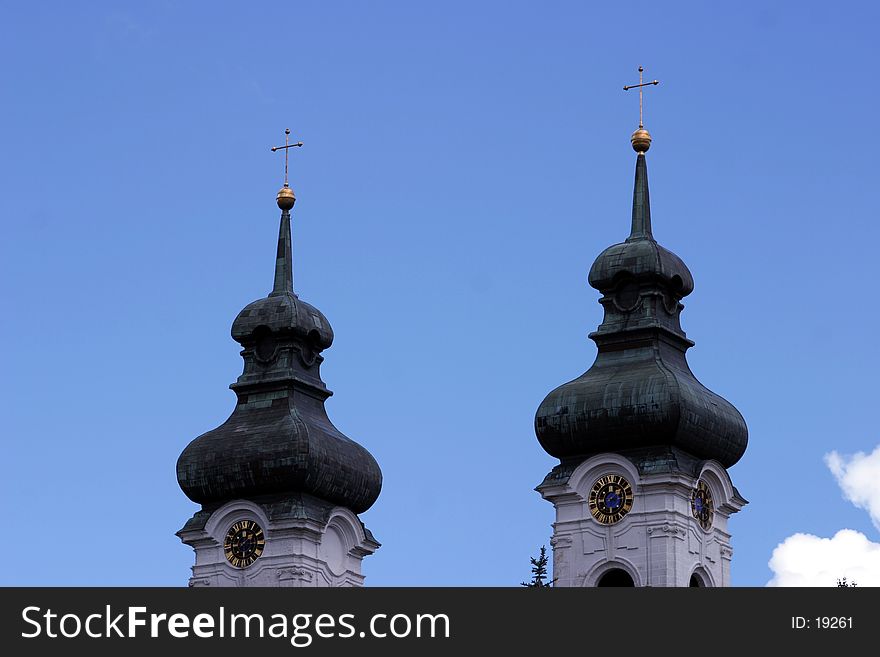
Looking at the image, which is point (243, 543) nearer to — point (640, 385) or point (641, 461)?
point (641, 461)

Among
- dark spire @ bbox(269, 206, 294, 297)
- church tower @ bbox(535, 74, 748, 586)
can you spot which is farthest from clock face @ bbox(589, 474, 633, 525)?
dark spire @ bbox(269, 206, 294, 297)

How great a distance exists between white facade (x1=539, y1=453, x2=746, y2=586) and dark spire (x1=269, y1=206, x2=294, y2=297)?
11759mm

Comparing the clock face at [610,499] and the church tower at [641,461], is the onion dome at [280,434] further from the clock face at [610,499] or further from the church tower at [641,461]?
the clock face at [610,499]

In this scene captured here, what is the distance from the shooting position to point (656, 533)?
240 ft

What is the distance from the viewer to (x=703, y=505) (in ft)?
245

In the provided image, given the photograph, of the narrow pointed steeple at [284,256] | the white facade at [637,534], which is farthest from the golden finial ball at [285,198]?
the white facade at [637,534]

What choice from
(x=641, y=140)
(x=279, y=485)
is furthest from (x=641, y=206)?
(x=279, y=485)

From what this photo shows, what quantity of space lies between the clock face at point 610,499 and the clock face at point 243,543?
903cm

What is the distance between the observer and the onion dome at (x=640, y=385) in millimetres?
73750

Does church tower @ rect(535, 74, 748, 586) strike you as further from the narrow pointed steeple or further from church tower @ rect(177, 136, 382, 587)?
the narrow pointed steeple

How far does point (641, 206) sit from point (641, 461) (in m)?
7.55
